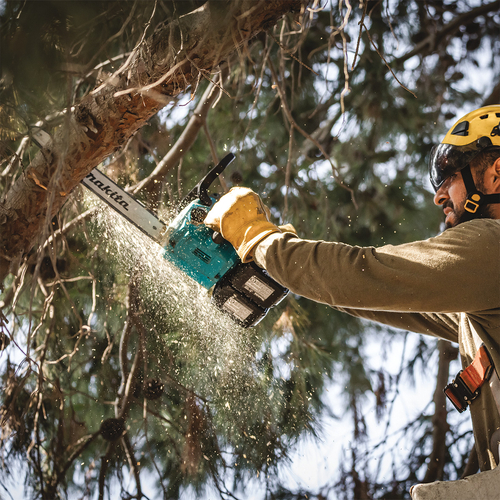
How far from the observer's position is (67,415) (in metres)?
2.78

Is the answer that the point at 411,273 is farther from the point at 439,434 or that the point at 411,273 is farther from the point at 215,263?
the point at 439,434

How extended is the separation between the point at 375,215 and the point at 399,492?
5.54 ft

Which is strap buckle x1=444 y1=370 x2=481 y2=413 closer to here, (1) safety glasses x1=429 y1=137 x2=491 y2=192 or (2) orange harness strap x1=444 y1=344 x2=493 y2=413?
(2) orange harness strap x1=444 y1=344 x2=493 y2=413

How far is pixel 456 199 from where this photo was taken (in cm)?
146

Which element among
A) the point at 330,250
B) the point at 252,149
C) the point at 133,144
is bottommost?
the point at 330,250

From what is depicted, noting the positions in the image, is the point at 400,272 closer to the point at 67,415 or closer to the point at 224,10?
the point at 224,10

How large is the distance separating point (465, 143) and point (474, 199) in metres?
0.20

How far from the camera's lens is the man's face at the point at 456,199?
1.41 metres

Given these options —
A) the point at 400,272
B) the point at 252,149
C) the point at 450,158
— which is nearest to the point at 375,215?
the point at 252,149

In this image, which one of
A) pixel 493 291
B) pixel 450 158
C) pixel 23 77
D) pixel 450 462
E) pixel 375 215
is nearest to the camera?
pixel 23 77

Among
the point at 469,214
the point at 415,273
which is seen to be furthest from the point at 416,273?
the point at 469,214

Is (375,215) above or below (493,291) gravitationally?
above

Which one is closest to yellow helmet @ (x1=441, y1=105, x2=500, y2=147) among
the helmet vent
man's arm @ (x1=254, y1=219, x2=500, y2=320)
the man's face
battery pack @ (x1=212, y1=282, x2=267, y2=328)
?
the helmet vent

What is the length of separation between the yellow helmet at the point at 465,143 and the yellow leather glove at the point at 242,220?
0.59 metres
